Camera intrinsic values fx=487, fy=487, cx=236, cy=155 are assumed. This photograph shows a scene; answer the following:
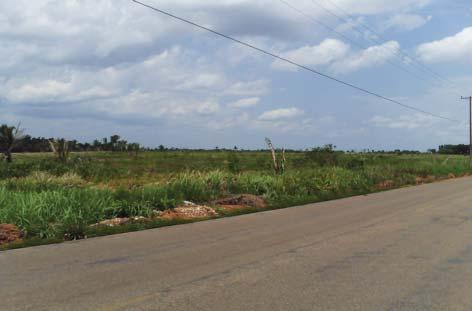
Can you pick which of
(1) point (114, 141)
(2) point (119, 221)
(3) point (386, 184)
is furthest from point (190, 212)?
(1) point (114, 141)

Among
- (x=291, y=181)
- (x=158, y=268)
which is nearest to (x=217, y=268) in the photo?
(x=158, y=268)

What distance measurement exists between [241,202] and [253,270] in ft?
36.7

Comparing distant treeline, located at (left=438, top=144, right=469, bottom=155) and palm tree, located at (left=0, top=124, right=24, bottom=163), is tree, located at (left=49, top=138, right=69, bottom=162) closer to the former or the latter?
palm tree, located at (left=0, top=124, right=24, bottom=163)

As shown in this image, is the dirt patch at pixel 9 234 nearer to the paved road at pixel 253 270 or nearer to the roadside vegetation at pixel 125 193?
the roadside vegetation at pixel 125 193

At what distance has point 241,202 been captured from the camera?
61.1ft

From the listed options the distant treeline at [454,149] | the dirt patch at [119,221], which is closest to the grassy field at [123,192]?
the dirt patch at [119,221]

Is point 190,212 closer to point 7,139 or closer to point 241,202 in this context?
point 241,202

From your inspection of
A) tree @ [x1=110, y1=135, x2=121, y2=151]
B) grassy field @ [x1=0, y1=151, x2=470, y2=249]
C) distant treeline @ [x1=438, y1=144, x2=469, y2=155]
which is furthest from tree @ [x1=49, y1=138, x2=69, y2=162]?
distant treeline @ [x1=438, y1=144, x2=469, y2=155]

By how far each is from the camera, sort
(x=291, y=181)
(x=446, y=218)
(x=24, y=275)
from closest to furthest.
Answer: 1. (x=24, y=275)
2. (x=446, y=218)
3. (x=291, y=181)

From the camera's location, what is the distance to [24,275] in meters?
7.31

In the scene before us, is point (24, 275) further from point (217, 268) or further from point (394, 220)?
point (394, 220)

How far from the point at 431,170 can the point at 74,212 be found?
41409mm

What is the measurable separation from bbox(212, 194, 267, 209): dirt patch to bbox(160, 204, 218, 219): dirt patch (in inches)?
65.3

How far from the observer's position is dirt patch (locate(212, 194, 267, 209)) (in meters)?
18.3
